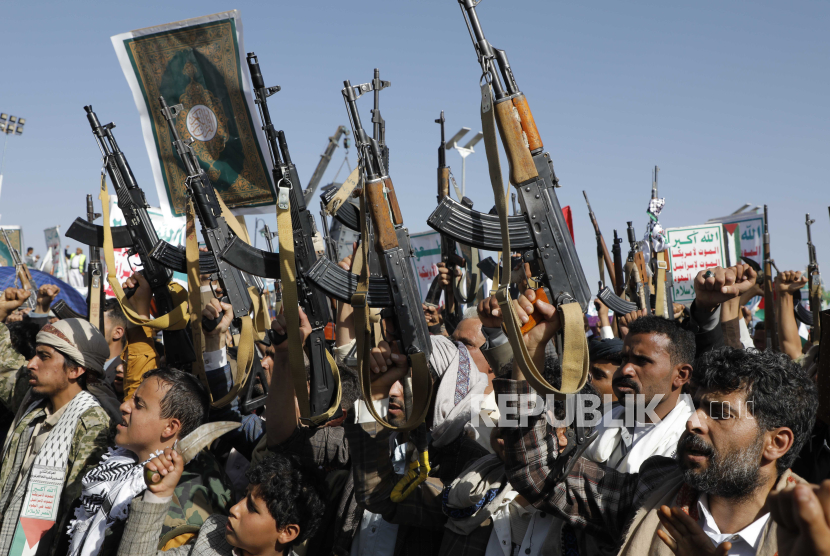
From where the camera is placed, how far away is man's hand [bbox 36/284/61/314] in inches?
225

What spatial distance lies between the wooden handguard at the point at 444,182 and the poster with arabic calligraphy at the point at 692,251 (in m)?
5.47

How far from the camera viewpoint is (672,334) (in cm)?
328

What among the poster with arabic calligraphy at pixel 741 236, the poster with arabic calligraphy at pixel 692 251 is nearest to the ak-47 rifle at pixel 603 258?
the poster with arabic calligraphy at pixel 692 251

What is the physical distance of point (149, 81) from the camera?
4852 mm

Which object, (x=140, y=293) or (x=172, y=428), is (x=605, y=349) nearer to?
(x=172, y=428)

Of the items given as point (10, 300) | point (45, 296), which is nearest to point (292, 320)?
point (10, 300)

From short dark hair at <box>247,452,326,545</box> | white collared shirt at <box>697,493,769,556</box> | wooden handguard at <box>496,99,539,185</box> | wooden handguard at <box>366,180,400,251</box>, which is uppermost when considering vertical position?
wooden handguard at <box>496,99,539,185</box>

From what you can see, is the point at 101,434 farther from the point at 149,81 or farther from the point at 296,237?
the point at 149,81

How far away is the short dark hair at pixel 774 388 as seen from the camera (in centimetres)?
218

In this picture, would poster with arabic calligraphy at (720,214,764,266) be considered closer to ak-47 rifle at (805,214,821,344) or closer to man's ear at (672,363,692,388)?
ak-47 rifle at (805,214,821,344)

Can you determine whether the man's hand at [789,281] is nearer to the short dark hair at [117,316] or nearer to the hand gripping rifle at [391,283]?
the hand gripping rifle at [391,283]

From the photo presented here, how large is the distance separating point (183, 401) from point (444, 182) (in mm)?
3612

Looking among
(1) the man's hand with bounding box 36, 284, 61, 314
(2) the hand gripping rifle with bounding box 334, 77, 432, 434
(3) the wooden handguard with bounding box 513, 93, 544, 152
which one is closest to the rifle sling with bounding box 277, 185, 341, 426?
(2) the hand gripping rifle with bounding box 334, 77, 432, 434

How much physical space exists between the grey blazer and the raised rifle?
708mm
